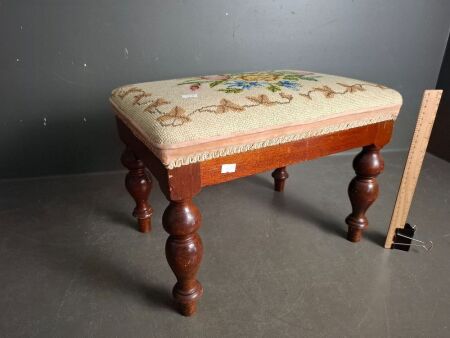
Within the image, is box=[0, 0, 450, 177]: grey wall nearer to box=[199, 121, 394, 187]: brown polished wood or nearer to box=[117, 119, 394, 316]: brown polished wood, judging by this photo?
box=[117, 119, 394, 316]: brown polished wood

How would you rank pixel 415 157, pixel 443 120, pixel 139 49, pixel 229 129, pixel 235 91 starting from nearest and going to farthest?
1. pixel 229 129
2. pixel 235 91
3. pixel 415 157
4. pixel 139 49
5. pixel 443 120

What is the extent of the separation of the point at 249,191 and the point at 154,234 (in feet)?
1.29

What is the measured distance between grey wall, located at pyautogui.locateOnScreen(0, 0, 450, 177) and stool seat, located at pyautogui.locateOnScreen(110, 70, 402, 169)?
0.46 meters

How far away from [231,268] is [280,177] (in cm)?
45

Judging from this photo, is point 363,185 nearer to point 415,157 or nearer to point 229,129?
point 415,157

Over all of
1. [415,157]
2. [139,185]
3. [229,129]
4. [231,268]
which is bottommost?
[231,268]

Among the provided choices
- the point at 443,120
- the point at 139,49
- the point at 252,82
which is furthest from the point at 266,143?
the point at 443,120

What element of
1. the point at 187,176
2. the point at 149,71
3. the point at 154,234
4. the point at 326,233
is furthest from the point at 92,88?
the point at 326,233

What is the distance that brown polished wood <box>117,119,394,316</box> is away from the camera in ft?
1.91

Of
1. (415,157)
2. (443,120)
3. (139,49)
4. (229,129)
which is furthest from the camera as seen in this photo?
(443,120)

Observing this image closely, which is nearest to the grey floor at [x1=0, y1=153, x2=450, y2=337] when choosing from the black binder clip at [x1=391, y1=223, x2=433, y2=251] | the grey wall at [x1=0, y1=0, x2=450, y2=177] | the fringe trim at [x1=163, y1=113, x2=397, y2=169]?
the black binder clip at [x1=391, y1=223, x2=433, y2=251]

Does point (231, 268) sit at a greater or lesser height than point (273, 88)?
lesser

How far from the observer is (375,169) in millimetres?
823

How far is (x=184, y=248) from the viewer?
0.62 metres
